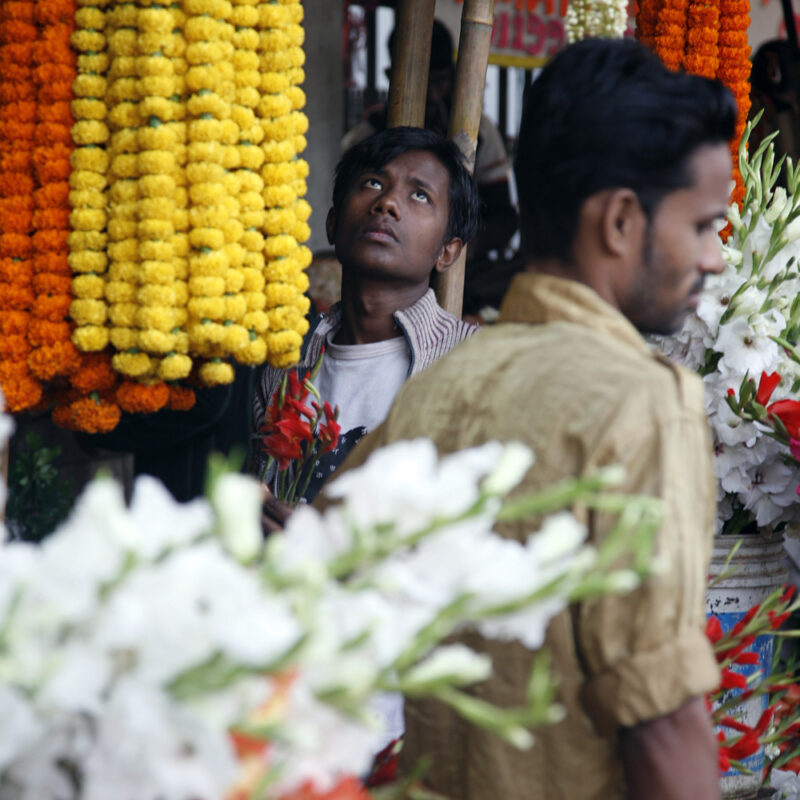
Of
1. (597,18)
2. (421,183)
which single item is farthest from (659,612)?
(597,18)

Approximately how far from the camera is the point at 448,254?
7.00 ft

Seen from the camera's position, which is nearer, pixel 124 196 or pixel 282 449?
pixel 124 196

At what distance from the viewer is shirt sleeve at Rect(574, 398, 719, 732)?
2.96 feet

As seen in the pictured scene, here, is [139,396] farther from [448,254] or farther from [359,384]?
[448,254]

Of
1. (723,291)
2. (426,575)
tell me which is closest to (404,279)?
(723,291)

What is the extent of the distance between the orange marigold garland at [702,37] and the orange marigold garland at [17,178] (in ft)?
4.14

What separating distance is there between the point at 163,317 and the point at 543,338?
0.58 m

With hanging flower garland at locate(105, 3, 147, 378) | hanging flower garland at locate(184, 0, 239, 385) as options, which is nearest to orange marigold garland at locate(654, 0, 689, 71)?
hanging flower garland at locate(184, 0, 239, 385)

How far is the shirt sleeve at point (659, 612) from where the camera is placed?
0.90 m

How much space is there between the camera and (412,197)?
204 cm

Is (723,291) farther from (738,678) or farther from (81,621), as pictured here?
(81,621)

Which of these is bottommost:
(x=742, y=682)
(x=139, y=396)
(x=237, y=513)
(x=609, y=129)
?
(x=742, y=682)

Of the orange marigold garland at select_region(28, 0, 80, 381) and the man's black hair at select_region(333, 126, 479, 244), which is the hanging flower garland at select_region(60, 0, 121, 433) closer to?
the orange marigold garland at select_region(28, 0, 80, 381)

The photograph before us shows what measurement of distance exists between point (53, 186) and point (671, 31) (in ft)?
4.16
